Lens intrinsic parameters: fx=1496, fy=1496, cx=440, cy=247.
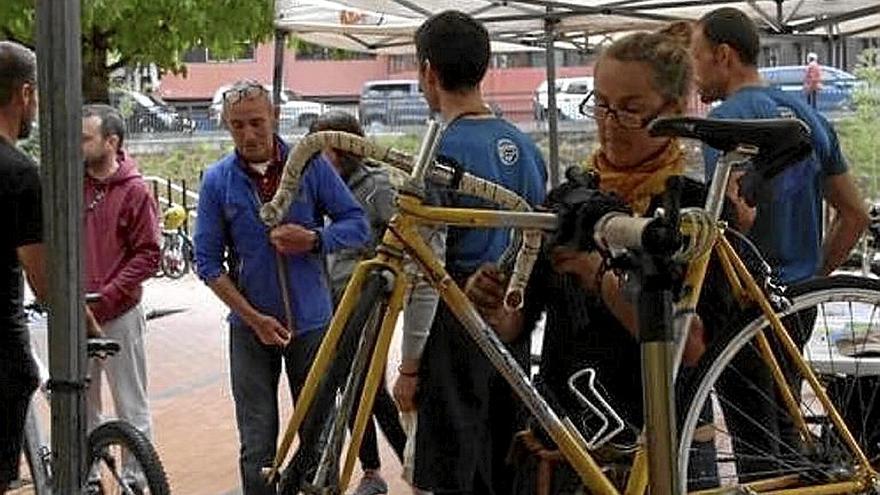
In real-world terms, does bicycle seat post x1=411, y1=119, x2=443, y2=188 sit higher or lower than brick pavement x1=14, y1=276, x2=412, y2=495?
higher

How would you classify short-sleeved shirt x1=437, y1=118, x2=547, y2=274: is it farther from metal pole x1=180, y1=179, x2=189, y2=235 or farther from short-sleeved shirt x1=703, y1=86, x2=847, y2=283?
metal pole x1=180, y1=179, x2=189, y2=235

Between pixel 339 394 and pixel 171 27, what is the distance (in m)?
10.3

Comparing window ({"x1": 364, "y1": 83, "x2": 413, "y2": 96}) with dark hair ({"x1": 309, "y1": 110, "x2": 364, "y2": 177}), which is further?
window ({"x1": 364, "y1": 83, "x2": 413, "y2": 96})

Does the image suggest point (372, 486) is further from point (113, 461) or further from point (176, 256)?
point (176, 256)

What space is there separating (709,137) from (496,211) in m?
0.46

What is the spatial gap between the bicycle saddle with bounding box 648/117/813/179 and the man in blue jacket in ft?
7.51

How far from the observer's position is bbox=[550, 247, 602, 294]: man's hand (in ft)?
8.67

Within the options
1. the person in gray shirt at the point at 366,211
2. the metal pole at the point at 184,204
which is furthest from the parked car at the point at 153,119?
the person in gray shirt at the point at 366,211

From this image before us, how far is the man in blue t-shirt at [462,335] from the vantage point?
330 cm

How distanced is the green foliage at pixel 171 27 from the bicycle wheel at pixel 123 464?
771 cm

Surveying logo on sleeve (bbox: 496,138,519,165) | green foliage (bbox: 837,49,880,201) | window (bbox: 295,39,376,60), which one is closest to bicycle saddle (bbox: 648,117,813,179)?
logo on sleeve (bbox: 496,138,519,165)

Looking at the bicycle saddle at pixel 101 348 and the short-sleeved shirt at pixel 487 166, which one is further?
the bicycle saddle at pixel 101 348

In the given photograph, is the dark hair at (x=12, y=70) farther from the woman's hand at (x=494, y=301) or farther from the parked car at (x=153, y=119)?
the parked car at (x=153, y=119)

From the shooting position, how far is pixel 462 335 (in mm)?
3221
